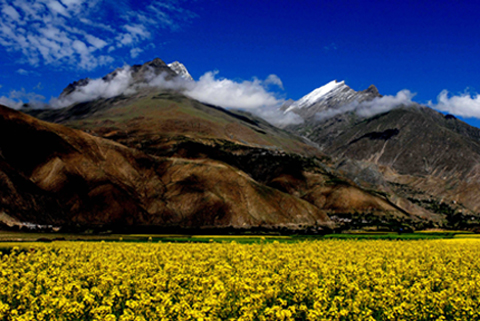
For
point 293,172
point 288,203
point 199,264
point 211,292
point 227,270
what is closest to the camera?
point 211,292

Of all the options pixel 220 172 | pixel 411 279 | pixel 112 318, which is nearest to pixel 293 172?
pixel 220 172

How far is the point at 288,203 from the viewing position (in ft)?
424

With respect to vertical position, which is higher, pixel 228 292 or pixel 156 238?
pixel 228 292

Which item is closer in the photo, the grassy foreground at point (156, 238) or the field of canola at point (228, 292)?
the field of canola at point (228, 292)

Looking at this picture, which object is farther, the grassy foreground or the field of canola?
the grassy foreground

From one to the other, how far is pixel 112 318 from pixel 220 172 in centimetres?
12145

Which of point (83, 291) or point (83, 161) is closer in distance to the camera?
point (83, 291)

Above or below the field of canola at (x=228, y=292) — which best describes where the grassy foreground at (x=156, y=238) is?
below

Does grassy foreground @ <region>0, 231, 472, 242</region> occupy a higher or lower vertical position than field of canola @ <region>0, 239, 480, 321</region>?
lower

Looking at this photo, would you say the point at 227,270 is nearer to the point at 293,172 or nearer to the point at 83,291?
the point at 83,291

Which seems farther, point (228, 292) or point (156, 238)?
point (156, 238)

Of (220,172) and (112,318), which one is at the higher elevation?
(220,172)

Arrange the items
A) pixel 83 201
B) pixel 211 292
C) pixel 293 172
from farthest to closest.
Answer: pixel 293 172 < pixel 83 201 < pixel 211 292

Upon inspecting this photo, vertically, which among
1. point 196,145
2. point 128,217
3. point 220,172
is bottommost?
point 128,217
